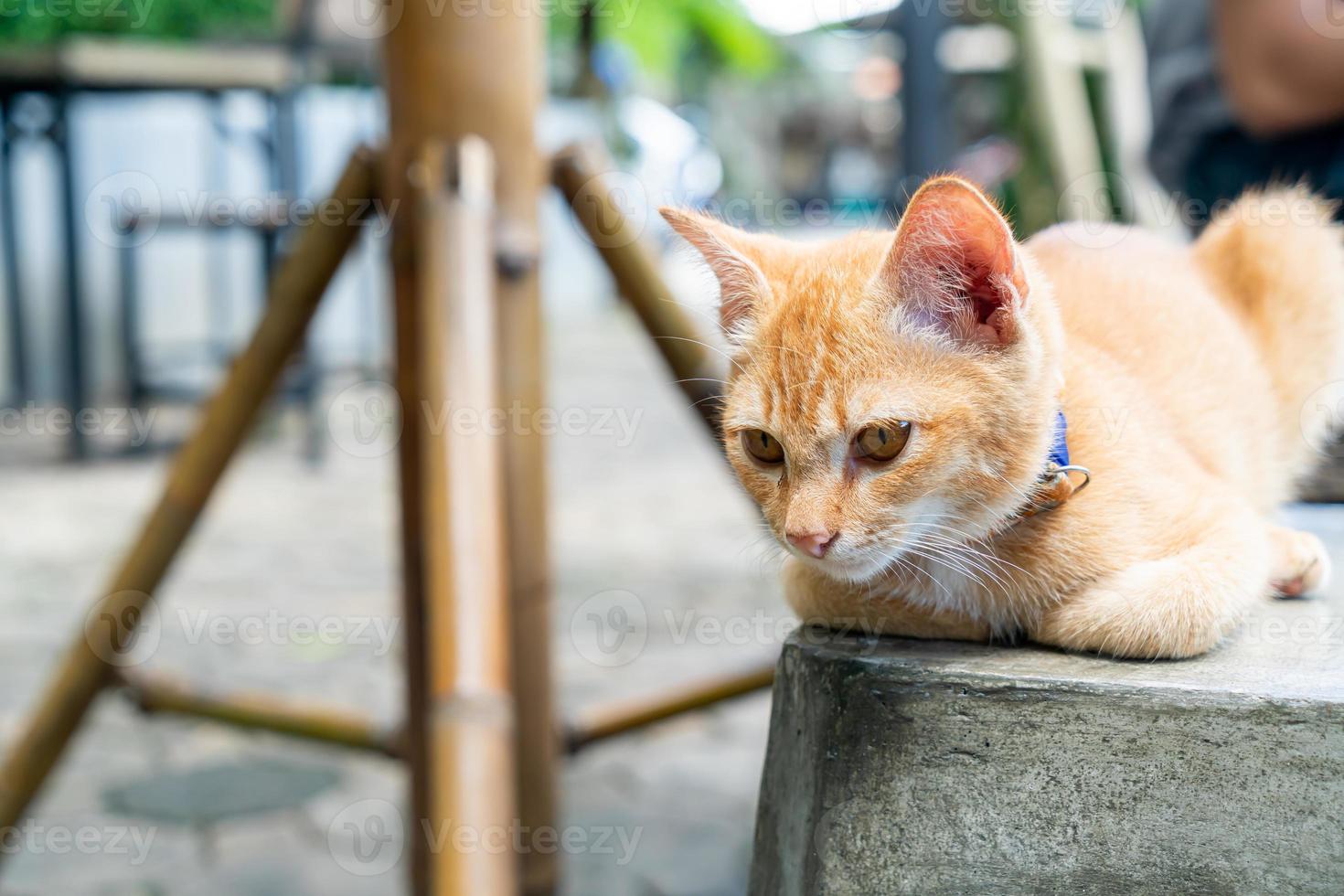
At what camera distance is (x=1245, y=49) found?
2.26 meters

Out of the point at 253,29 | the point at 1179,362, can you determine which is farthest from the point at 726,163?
the point at 1179,362

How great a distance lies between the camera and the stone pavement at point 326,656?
114 inches

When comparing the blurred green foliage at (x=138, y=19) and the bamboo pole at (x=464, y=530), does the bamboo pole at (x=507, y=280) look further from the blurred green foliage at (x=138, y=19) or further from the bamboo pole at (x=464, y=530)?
the blurred green foliage at (x=138, y=19)

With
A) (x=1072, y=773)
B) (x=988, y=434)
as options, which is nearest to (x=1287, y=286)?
(x=988, y=434)

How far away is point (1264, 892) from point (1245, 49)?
1.60 meters

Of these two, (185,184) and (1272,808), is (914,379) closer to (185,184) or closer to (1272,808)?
(1272,808)

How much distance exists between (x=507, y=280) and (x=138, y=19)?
195 inches

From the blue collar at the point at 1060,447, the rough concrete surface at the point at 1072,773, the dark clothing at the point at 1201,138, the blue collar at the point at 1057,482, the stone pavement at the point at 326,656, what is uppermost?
the dark clothing at the point at 1201,138

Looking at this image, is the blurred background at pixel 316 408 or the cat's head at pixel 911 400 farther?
the blurred background at pixel 316 408

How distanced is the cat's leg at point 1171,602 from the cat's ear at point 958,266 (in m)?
0.31

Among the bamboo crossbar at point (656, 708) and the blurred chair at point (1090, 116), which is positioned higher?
the blurred chair at point (1090, 116)

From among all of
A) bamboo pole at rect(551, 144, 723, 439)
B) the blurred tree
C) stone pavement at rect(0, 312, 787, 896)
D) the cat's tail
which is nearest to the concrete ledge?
stone pavement at rect(0, 312, 787, 896)

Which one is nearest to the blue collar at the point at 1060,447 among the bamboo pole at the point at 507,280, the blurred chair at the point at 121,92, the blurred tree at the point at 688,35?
the bamboo pole at the point at 507,280

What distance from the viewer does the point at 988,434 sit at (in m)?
1.28
